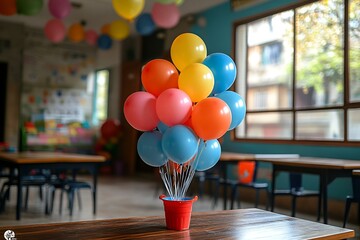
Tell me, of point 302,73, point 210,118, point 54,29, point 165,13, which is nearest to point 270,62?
point 302,73

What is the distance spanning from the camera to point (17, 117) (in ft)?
29.9

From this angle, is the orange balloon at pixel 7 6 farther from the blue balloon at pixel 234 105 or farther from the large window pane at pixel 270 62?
the blue balloon at pixel 234 105

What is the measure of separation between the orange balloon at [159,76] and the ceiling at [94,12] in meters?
5.49

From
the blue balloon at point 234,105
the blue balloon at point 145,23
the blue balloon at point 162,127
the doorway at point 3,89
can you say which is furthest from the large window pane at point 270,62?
the doorway at point 3,89

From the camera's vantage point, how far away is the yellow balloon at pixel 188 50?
1.93 meters

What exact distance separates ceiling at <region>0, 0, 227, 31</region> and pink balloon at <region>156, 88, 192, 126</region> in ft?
18.5

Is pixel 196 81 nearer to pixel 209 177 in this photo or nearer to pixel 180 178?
pixel 180 178

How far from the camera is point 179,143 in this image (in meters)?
1.75

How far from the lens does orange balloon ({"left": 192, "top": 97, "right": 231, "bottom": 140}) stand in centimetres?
177

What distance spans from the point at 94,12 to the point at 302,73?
4510 mm

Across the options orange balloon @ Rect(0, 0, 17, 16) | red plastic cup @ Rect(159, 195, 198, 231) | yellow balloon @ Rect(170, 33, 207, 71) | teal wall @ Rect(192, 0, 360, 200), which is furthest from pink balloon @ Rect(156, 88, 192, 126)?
orange balloon @ Rect(0, 0, 17, 16)

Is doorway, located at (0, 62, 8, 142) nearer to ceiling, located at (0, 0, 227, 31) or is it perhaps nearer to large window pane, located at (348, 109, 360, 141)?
ceiling, located at (0, 0, 227, 31)

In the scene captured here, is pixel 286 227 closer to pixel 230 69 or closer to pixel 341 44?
pixel 230 69

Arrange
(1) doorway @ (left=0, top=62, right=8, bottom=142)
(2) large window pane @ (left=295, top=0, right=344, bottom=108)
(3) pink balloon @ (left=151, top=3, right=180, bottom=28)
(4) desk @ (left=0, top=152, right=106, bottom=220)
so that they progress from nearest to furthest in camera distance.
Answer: (4) desk @ (left=0, top=152, right=106, bottom=220) < (2) large window pane @ (left=295, top=0, right=344, bottom=108) < (3) pink balloon @ (left=151, top=3, right=180, bottom=28) < (1) doorway @ (left=0, top=62, right=8, bottom=142)
